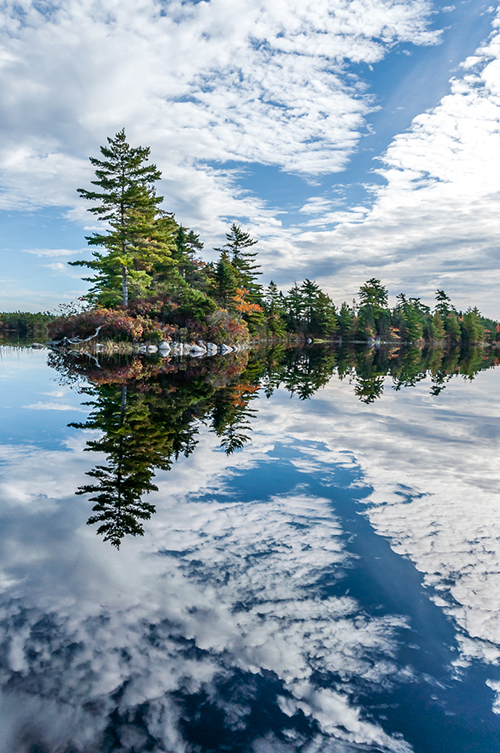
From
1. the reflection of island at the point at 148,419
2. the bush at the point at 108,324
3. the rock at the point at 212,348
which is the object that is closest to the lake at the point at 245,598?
the reflection of island at the point at 148,419

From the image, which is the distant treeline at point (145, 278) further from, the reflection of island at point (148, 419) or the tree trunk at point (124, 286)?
the reflection of island at point (148, 419)

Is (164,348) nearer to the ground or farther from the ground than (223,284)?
nearer to the ground

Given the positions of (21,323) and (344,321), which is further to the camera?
(344,321)

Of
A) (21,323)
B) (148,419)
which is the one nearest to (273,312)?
(21,323)

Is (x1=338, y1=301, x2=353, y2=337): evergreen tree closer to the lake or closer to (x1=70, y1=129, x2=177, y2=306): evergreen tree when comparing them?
(x1=70, y1=129, x2=177, y2=306): evergreen tree

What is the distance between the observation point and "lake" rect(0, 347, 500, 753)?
193 centimetres

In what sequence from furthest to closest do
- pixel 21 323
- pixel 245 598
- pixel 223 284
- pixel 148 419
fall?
1. pixel 21 323
2. pixel 223 284
3. pixel 148 419
4. pixel 245 598

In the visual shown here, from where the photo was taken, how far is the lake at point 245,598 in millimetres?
1927

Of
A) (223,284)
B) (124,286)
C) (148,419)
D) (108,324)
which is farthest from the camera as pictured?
(223,284)

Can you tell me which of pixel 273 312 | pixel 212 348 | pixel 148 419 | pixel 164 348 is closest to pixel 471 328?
pixel 273 312

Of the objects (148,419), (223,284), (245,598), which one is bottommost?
(245,598)

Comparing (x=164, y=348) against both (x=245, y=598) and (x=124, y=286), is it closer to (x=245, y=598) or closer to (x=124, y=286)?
(x=124, y=286)

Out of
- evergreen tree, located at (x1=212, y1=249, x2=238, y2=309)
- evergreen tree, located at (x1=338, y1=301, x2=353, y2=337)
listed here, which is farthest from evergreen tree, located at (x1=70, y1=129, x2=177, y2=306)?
evergreen tree, located at (x1=338, y1=301, x2=353, y2=337)

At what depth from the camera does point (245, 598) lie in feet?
9.21
